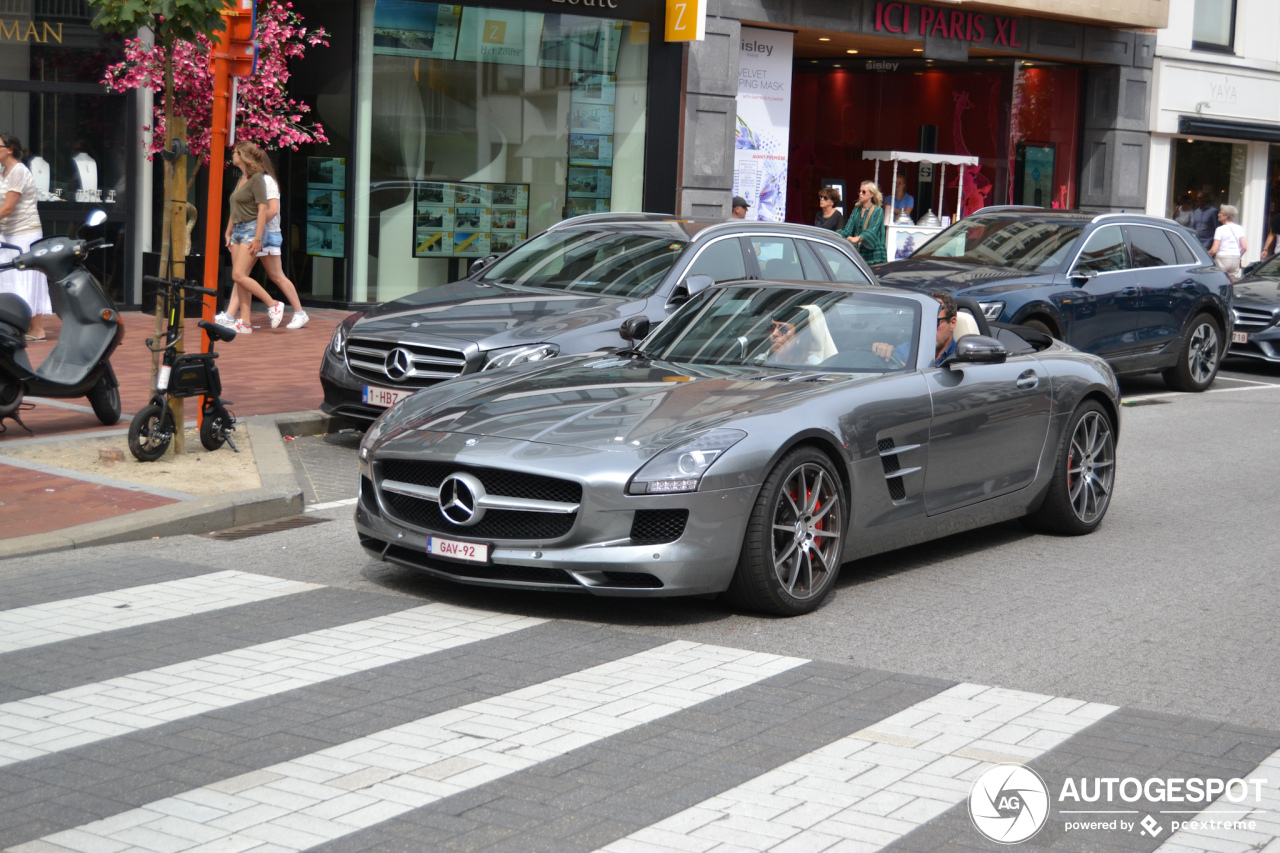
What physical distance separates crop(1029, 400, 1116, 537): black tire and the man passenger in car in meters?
0.99

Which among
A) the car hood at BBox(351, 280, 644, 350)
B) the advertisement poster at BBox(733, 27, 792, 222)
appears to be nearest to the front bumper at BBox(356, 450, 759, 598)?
the car hood at BBox(351, 280, 644, 350)

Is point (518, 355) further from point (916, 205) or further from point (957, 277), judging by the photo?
point (916, 205)

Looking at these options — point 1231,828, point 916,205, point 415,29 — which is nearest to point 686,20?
point 415,29

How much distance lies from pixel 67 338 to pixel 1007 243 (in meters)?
9.20

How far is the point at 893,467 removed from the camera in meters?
7.18

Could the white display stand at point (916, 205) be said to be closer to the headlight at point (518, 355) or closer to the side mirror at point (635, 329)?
the headlight at point (518, 355)

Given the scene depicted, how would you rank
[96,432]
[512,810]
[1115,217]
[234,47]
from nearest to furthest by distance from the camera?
[512,810] < [234,47] < [96,432] < [1115,217]

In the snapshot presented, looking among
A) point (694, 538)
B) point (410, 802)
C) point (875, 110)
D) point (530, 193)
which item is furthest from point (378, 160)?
point (410, 802)

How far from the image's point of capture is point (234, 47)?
9.98 m

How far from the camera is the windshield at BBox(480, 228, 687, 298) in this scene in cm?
1118

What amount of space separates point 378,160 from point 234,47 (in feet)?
33.0

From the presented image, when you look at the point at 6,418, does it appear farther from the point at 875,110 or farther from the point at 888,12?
the point at 875,110

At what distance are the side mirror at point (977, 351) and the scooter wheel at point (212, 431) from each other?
476cm

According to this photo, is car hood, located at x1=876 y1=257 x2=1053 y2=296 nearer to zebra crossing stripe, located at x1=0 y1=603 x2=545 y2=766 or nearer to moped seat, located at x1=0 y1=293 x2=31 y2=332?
moped seat, located at x1=0 y1=293 x2=31 y2=332
